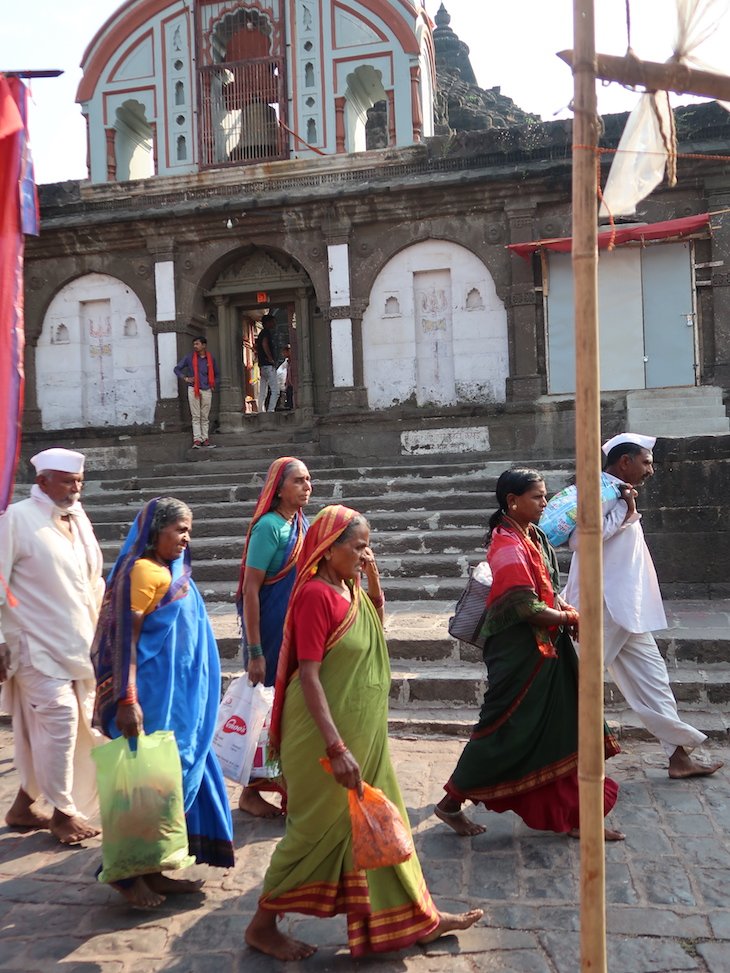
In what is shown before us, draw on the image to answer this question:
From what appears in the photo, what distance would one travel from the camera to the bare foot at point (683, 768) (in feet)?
15.1

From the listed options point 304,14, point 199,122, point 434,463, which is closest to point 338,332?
point 434,463

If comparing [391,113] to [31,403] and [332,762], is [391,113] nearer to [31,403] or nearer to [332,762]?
[31,403]

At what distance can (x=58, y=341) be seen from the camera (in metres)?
15.1

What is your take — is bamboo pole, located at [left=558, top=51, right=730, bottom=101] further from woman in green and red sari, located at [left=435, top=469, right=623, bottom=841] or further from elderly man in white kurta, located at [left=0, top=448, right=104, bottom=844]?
elderly man in white kurta, located at [left=0, top=448, right=104, bottom=844]

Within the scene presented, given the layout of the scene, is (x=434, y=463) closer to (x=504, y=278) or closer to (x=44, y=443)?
(x=504, y=278)

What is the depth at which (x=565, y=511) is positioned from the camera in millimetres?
4512

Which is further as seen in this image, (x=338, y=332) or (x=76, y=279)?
(x=76, y=279)

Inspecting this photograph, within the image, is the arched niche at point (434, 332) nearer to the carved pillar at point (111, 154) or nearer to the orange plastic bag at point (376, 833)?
the carved pillar at point (111, 154)

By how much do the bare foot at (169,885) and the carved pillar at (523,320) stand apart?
34.2ft


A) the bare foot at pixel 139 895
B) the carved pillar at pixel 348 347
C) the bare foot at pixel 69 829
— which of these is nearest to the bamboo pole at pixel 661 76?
the bare foot at pixel 139 895

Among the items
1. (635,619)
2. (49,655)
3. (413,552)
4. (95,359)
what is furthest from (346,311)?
(49,655)

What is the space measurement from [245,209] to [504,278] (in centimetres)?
426

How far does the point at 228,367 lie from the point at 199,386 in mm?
1261

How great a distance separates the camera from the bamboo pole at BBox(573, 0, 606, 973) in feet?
7.39
